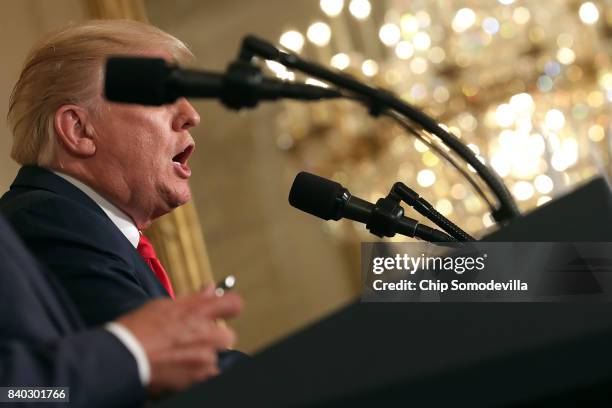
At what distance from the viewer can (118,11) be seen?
9.71ft

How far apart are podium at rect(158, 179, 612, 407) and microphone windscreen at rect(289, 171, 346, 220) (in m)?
0.63

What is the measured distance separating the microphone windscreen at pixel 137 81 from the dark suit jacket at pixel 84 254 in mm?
292

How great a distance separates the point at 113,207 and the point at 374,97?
1.87 ft

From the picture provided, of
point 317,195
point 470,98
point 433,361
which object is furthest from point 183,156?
point 470,98

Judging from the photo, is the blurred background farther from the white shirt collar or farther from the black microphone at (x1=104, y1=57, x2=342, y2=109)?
the black microphone at (x1=104, y1=57, x2=342, y2=109)

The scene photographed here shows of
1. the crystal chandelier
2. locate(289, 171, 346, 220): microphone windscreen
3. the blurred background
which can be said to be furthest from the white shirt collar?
the crystal chandelier

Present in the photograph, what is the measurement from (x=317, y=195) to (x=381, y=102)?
20cm

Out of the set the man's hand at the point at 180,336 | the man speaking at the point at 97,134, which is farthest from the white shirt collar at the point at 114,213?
the man's hand at the point at 180,336

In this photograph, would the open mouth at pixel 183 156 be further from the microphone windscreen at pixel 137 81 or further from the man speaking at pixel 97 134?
the microphone windscreen at pixel 137 81

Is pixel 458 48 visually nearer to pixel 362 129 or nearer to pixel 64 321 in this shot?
pixel 362 129

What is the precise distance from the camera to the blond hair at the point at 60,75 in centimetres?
170

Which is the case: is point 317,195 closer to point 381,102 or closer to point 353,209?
point 353,209

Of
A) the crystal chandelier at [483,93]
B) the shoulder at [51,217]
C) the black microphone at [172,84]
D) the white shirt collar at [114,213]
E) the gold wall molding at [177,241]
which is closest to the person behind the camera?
the black microphone at [172,84]

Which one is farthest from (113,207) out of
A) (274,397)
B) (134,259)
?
A: (274,397)
